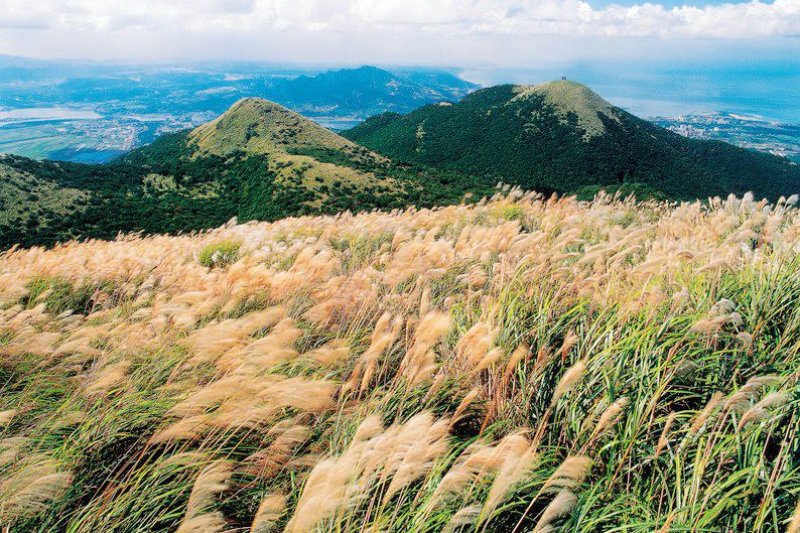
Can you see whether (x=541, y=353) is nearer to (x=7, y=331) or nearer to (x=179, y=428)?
(x=179, y=428)

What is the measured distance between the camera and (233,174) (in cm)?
8250

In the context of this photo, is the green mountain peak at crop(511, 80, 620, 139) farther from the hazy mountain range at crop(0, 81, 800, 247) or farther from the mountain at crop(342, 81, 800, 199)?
the hazy mountain range at crop(0, 81, 800, 247)

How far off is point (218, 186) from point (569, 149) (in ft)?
298

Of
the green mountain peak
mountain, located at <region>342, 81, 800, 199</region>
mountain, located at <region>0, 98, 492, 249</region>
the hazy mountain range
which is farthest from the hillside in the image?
the green mountain peak

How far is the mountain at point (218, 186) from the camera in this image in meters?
57.4

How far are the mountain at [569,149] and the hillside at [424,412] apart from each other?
95.9 metres

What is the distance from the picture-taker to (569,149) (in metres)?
117

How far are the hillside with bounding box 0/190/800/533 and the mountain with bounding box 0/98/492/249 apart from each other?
164ft

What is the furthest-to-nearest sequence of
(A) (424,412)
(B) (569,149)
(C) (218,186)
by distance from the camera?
(B) (569,149), (C) (218,186), (A) (424,412)

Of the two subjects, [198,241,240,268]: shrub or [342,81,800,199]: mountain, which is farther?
[342,81,800,199]: mountain

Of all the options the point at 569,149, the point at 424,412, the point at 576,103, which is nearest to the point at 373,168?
the point at 569,149

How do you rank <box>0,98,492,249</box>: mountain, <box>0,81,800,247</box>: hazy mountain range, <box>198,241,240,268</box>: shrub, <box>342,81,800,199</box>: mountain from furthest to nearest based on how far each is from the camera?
1. <box>342,81,800,199</box>: mountain
2. <box>0,81,800,247</box>: hazy mountain range
3. <box>0,98,492,249</box>: mountain
4. <box>198,241,240,268</box>: shrub

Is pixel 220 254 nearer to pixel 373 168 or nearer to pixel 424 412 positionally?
pixel 424 412

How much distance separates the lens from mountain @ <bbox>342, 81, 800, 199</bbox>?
106 meters
